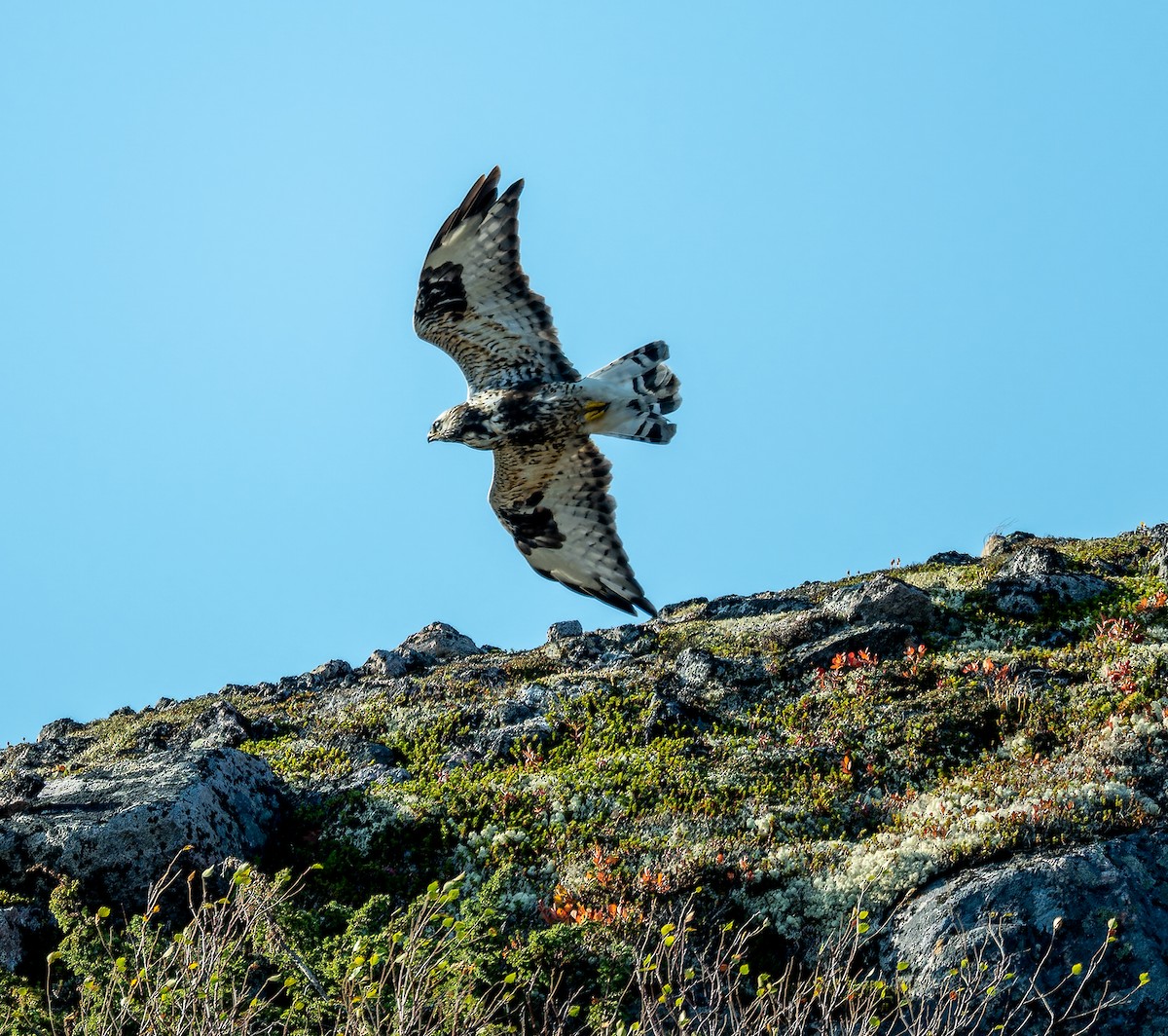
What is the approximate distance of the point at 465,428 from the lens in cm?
1262

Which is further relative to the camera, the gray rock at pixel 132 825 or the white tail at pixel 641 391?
the white tail at pixel 641 391

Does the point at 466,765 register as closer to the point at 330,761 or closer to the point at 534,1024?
the point at 330,761

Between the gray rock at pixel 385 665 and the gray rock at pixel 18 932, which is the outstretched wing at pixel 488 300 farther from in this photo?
the gray rock at pixel 18 932

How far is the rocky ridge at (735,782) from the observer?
8.52 m

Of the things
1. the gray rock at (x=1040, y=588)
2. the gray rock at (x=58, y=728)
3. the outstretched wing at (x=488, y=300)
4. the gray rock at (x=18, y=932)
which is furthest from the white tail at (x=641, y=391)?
the gray rock at (x=58, y=728)

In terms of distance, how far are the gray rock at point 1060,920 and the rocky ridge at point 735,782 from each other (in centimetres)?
2

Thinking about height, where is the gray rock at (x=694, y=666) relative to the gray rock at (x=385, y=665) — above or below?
below

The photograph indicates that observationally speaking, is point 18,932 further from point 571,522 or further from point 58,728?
point 58,728

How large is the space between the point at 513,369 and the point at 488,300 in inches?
32.6

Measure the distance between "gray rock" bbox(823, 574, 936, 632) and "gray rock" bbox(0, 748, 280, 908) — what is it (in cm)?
704

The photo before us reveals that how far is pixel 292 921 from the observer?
8180 millimetres

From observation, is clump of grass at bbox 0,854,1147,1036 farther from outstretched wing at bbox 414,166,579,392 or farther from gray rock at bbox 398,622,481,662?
gray rock at bbox 398,622,481,662

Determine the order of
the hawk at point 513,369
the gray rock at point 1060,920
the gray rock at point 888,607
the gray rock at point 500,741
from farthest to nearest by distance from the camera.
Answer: the gray rock at point 888,607, the hawk at point 513,369, the gray rock at point 500,741, the gray rock at point 1060,920

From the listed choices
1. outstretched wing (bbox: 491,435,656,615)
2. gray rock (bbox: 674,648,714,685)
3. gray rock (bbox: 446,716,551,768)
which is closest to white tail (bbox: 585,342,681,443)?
outstretched wing (bbox: 491,435,656,615)
